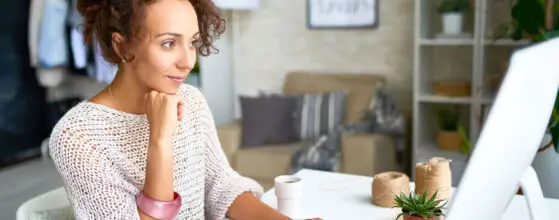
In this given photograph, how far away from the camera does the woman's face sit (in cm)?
119

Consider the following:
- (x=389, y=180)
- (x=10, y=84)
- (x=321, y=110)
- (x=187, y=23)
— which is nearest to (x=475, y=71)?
(x=321, y=110)

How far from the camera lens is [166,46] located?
3.95 feet

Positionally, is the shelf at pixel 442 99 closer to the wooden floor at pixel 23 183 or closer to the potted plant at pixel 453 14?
the potted plant at pixel 453 14

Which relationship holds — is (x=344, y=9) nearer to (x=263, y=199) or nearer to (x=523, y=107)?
(x=263, y=199)

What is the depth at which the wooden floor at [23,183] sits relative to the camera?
393cm

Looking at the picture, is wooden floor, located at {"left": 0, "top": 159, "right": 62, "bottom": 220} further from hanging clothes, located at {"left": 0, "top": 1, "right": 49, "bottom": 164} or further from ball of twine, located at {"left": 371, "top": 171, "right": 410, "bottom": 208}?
ball of twine, located at {"left": 371, "top": 171, "right": 410, "bottom": 208}

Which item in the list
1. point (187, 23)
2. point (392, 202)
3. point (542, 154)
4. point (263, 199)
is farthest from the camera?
point (542, 154)

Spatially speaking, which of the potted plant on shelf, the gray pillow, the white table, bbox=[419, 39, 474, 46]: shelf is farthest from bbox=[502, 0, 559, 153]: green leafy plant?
the white table

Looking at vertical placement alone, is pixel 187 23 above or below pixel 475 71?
above

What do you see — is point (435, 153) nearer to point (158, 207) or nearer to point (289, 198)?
point (289, 198)

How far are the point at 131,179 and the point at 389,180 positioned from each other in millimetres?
640

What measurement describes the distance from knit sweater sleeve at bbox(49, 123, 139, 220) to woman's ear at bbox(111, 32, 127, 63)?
0.56ft

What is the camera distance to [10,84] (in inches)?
194

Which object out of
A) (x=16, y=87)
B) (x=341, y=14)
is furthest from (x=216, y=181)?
(x=16, y=87)
